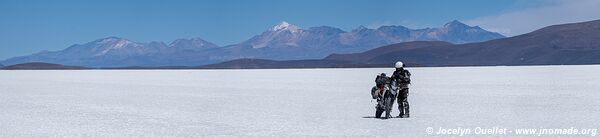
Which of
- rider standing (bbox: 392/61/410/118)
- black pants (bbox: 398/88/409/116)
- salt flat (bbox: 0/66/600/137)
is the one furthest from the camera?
black pants (bbox: 398/88/409/116)

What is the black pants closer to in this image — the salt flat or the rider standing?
the rider standing

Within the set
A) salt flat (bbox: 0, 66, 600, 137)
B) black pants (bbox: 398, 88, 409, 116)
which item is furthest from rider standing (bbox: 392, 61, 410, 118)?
salt flat (bbox: 0, 66, 600, 137)

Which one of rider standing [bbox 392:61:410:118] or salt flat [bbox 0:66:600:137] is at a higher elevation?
rider standing [bbox 392:61:410:118]

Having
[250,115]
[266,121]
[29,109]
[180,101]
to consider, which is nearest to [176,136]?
[266,121]

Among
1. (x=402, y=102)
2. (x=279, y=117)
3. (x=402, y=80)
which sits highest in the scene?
(x=402, y=80)

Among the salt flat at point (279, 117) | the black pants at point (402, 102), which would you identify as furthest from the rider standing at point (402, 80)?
the salt flat at point (279, 117)

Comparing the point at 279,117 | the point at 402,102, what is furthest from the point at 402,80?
the point at 279,117

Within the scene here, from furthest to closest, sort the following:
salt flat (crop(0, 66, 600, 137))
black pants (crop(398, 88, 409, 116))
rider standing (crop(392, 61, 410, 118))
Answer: black pants (crop(398, 88, 409, 116)) < rider standing (crop(392, 61, 410, 118)) < salt flat (crop(0, 66, 600, 137))

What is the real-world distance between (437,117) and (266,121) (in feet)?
12.1

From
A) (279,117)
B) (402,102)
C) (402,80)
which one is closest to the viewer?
(402,80)

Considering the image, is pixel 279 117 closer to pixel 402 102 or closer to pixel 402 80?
pixel 402 102

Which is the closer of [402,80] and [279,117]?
[402,80]

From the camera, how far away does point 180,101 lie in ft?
74.4

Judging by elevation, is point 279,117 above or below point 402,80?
below
